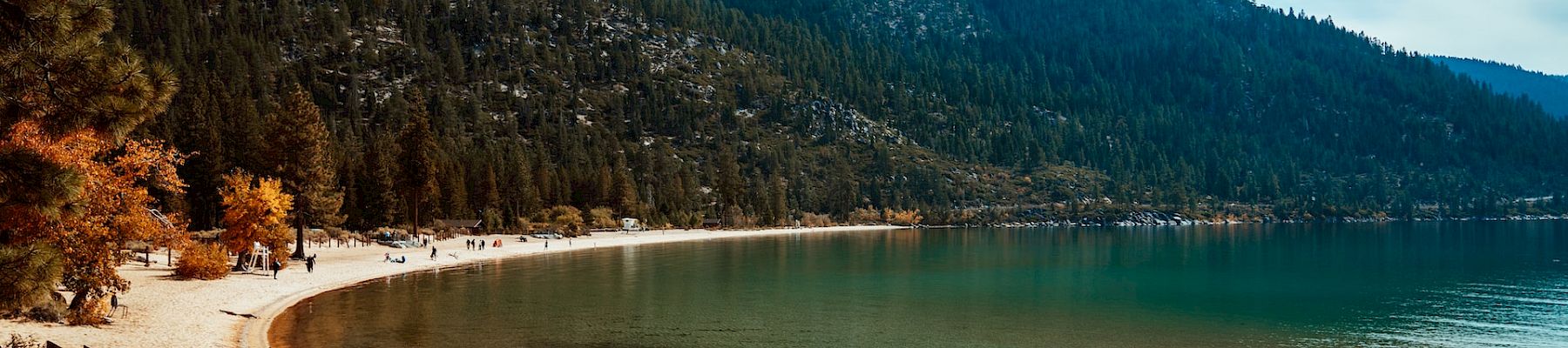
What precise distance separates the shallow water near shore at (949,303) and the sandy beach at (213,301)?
1688 mm

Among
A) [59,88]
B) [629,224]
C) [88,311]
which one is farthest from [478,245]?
[59,88]

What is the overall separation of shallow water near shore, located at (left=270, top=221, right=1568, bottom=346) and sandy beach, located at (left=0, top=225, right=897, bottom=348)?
1.69 meters

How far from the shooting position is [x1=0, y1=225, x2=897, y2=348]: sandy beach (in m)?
30.7

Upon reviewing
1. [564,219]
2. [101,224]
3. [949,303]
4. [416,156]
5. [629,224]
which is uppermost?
[416,156]

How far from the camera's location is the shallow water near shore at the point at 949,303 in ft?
129

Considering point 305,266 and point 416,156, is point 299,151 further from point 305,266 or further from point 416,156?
point 416,156

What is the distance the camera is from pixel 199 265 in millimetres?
51719

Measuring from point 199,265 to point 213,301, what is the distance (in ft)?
35.0

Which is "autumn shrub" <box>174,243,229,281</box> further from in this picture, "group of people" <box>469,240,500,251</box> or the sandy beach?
"group of people" <box>469,240,500,251</box>

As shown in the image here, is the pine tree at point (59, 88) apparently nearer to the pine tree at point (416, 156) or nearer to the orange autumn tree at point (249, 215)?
the orange autumn tree at point (249, 215)

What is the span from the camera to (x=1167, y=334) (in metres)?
40.5

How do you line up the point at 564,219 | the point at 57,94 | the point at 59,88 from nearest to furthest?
1. the point at 59,88
2. the point at 57,94
3. the point at 564,219

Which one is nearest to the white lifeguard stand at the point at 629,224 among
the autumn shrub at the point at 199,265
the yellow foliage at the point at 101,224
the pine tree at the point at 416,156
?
the pine tree at the point at 416,156

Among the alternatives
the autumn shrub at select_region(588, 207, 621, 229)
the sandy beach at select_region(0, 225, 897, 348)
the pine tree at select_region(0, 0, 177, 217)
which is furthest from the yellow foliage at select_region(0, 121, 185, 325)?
the autumn shrub at select_region(588, 207, 621, 229)
